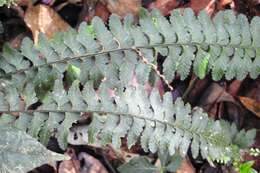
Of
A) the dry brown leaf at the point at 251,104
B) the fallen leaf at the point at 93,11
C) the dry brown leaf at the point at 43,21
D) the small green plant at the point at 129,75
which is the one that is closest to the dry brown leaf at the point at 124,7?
the fallen leaf at the point at 93,11

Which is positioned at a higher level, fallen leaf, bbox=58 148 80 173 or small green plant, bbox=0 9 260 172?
small green plant, bbox=0 9 260 172

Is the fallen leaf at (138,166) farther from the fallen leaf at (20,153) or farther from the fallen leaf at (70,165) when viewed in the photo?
the fallen leaf at (20,153)

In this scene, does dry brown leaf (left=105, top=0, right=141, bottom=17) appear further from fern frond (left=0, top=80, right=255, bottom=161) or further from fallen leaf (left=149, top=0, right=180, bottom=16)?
fern frond (left=0, top=80, right=255, bottom=161)

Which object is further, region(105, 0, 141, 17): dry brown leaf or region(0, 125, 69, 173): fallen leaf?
region(105, 0, 141, 17): dry brown leaf

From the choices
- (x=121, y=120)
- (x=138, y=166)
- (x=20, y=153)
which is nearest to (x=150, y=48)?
(x=121, y=120)

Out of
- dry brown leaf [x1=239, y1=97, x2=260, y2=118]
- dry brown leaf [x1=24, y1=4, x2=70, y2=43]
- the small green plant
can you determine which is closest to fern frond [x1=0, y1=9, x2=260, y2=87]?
the small green plant

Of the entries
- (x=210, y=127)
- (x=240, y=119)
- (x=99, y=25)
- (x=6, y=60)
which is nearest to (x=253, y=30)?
(x=210, y=127)
